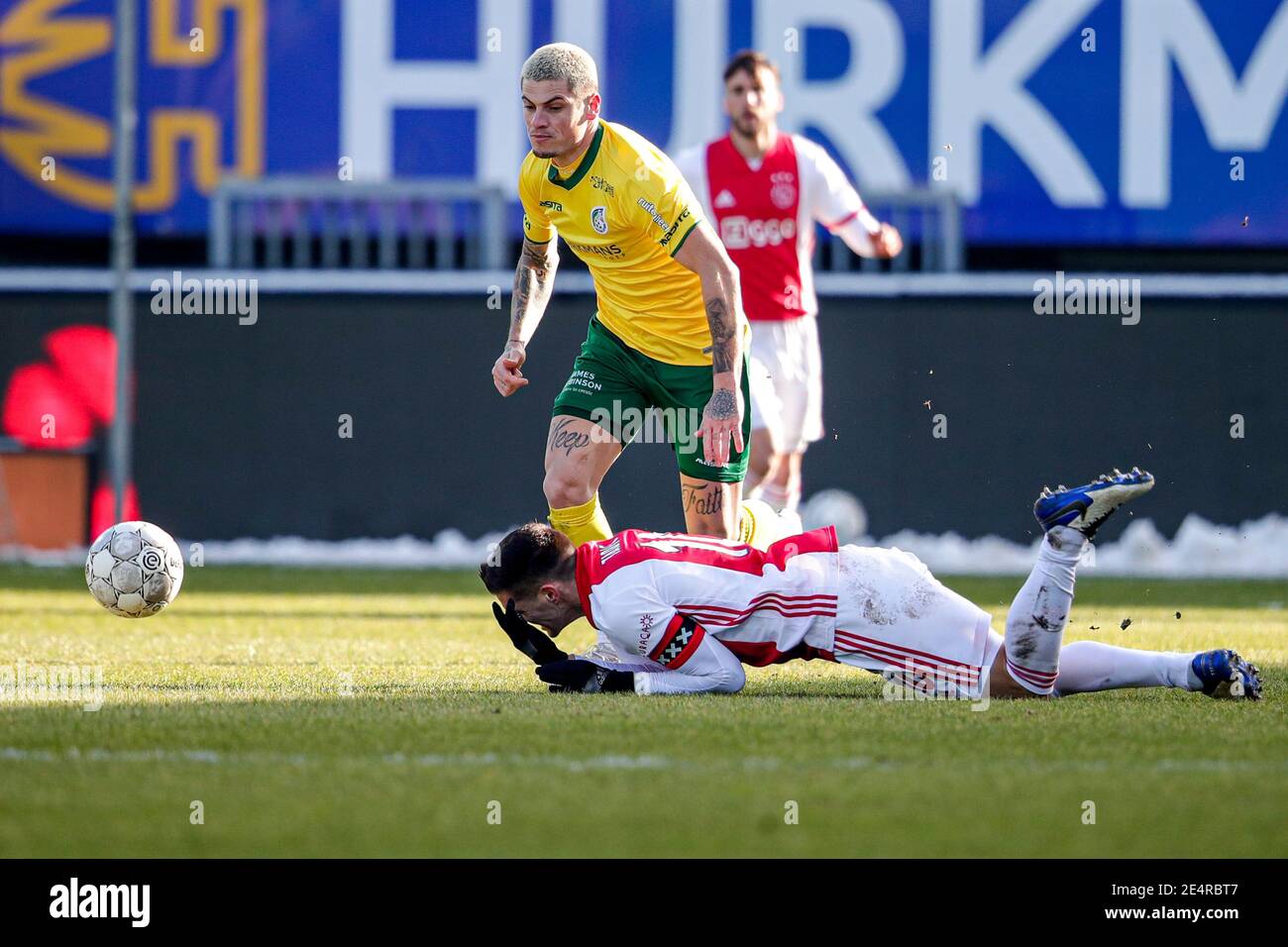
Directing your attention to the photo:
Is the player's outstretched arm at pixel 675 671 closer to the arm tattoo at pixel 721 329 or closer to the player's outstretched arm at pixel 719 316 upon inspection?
the player's outstretched arm at pixel 719 316

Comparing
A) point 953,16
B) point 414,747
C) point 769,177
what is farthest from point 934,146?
point 414,747

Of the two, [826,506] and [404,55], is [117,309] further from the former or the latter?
[826,506]

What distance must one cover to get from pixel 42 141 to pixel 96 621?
748cm

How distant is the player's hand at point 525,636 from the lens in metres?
5.02

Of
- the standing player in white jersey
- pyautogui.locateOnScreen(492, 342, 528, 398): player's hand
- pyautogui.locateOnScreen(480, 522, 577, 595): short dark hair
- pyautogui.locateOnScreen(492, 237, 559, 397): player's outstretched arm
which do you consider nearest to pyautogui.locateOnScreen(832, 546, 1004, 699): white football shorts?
pyautogui.locateOnScreen(480, 522, 577, 595): short dark hair

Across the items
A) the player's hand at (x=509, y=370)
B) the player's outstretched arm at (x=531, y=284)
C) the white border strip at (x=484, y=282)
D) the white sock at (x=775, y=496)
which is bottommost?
the white sock at (x=775, y=496)

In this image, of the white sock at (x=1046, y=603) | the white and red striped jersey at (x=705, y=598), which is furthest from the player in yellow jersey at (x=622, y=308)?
the white sock at (x=1046, y=603)

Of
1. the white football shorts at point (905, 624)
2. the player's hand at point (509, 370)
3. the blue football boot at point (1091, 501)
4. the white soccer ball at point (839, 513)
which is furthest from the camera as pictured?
the white soccer ball at point (839, 513)

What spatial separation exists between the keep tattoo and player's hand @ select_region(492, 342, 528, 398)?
23 centimetres

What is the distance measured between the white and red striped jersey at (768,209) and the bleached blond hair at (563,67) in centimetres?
308

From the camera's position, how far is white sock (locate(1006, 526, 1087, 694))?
15.4 ft

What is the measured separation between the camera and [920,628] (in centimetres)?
496

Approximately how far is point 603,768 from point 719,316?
8.06ft

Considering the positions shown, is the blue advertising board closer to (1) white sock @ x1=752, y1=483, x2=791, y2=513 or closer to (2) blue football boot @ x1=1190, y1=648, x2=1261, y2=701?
(1) white sock @ x1=752, y1=483, x2=791, y2=513
